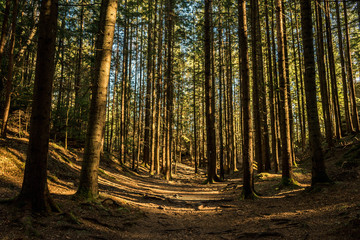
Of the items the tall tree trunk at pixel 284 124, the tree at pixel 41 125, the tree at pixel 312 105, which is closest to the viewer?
the tree at pixel 41 125

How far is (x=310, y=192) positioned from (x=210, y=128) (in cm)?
797

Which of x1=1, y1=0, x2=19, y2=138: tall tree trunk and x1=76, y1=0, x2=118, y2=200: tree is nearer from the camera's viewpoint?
x1=76, y1=0, x2=118, y2=200: tree

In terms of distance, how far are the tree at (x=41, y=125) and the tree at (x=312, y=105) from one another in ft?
26.7

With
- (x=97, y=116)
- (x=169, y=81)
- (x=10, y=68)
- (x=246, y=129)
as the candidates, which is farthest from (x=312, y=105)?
(x=169, y=81)

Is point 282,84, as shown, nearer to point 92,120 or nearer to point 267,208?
point 267,208

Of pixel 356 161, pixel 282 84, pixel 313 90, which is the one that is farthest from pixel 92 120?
pixel 356 161

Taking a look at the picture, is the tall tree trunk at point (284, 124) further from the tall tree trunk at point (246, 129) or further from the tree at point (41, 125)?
the tree at point (41, 125)

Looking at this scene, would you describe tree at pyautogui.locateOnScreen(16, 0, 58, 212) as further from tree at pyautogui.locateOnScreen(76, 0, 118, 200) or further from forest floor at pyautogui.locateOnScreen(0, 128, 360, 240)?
tree at pyautogui.locateOnScreen(76, 0, 118, 200)

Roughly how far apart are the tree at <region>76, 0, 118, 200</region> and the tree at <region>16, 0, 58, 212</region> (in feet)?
4.60

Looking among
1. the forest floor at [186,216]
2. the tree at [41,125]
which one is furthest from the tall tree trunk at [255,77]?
the tree at [41,125]

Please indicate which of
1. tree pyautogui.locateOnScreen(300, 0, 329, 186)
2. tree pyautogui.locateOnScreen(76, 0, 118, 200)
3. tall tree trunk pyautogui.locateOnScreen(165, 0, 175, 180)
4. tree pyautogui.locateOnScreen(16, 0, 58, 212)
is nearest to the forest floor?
tree pyautogui.locateOnScreen(16, 0, 58, 212)

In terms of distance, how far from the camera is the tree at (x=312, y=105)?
770 cm

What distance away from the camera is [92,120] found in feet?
21.1

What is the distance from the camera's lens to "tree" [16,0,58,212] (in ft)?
14.3
